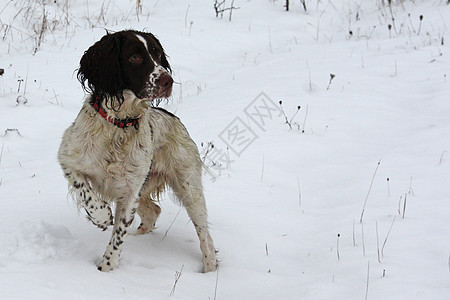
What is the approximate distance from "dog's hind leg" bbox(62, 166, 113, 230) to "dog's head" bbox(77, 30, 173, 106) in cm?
49

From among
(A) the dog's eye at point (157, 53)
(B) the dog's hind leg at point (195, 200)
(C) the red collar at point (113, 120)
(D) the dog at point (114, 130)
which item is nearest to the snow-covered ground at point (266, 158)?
(B) the dog's hind leg at point (195, 200)

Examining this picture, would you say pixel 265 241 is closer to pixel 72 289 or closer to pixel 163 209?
pixel 163 209

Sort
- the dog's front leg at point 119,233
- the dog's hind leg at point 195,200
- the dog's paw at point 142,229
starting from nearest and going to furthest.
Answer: the dog's front leg at point 119,233
the dog's hind leg at point 195,200
the dog's paw at point 142,229

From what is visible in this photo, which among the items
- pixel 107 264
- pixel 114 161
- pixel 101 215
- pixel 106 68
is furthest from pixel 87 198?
pixel 106 68

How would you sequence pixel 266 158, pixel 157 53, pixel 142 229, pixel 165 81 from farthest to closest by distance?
1. pixel 266 158
2. pixel 142 229
3. pixel 157 53
4. pixel 165 81

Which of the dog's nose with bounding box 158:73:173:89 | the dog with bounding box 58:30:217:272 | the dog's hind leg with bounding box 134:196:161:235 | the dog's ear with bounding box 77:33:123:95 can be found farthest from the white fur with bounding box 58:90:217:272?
the dog's hind leg with bounding box 134:196:161:235

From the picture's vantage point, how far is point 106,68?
3238mm

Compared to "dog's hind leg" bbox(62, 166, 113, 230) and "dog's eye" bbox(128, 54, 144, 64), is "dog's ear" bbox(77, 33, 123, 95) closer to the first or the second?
"dog's eye" bbox(128, 54, 144, 64)

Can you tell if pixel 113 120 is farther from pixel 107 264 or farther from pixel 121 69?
pixel 107 264

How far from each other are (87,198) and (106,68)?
79 cm

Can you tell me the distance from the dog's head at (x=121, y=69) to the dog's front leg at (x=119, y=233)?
0.65m

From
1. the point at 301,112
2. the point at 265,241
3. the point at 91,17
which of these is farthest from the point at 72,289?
the point at 91,17

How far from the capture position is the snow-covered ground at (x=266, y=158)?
3.16 m

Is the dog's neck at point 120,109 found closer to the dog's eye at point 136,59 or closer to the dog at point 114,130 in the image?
the dog at point 114,130
